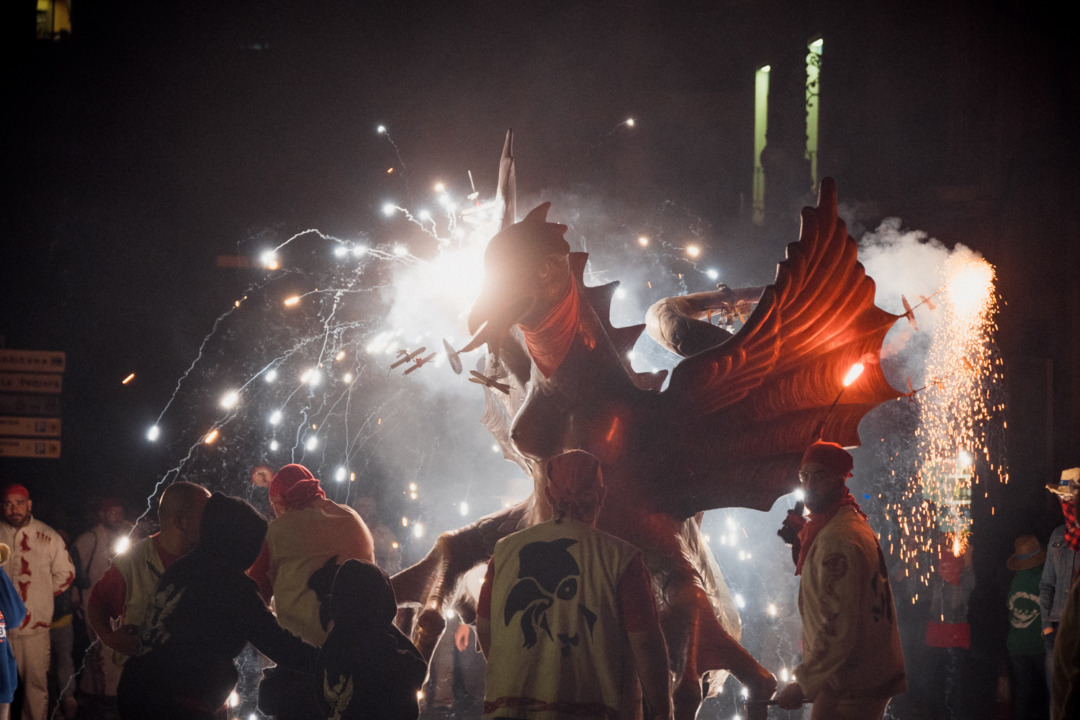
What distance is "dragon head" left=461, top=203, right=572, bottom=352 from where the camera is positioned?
374cm

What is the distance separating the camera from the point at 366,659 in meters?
2.74

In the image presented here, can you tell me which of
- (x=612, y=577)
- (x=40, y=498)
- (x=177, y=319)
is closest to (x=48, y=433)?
(x=40, y=498)

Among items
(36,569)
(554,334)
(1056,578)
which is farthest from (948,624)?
(36,569)

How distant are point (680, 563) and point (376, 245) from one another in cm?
709

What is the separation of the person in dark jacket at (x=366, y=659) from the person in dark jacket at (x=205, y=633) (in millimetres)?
361

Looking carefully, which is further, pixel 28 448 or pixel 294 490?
pixel 28 448

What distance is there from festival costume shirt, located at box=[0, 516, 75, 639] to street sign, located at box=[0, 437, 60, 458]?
9.34 feet

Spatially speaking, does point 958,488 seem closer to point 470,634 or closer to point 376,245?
point 470,634

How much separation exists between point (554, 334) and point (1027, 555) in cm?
427

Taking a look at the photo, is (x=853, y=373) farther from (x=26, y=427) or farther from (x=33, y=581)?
(x=26, y=427)

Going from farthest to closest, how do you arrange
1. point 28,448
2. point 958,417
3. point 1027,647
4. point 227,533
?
1. point 28,448
2. point 958,417
3. point 1027,647
4. point 227,533

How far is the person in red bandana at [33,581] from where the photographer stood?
20.4 ft

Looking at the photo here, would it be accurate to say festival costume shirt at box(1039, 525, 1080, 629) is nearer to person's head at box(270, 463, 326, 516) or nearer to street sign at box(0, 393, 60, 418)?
person's head at box(270, 463, 326, 516)

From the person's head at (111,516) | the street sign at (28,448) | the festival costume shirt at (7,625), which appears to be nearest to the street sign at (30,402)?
the street sign at (28,448)
